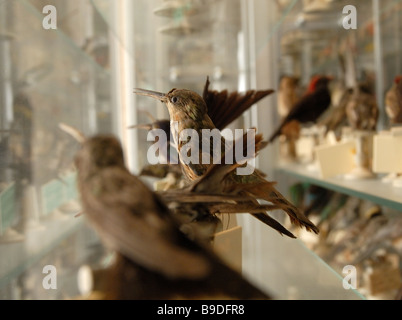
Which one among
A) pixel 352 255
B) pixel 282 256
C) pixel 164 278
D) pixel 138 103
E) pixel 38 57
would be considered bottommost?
pixel 352 255

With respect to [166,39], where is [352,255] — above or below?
below

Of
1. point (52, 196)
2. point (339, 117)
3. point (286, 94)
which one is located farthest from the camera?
point (286, 94)

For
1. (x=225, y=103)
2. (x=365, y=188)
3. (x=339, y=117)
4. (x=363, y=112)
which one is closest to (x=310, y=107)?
(x=339, y=117)

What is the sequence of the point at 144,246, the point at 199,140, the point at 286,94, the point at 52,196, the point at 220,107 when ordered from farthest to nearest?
the point at 286,94 < the point at 52,196 < the point at 220,107 < the point at 199,140 < the point at 144,246

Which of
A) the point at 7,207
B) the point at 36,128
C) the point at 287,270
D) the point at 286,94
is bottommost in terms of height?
the point at 287,270

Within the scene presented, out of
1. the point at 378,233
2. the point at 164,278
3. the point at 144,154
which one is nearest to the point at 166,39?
the point at 144,154

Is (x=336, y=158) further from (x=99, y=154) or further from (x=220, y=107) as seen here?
(x=99, y=154)
